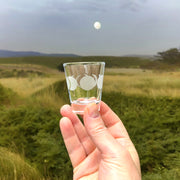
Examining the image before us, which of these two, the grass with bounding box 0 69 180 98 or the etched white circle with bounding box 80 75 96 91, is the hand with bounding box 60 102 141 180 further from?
the grass with bounding box 0 69 180 98

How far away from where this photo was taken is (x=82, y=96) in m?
1.19

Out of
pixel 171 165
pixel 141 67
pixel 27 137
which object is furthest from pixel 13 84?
pixel 171 165

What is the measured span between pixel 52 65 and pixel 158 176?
301 centimetres

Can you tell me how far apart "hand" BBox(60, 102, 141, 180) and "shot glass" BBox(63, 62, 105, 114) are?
11 cm

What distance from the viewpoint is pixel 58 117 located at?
3533 millimetres

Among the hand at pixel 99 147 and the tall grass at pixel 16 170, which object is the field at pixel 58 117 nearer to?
the tall grass at pixel 16 170

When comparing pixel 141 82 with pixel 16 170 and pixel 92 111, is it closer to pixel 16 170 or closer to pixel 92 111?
pixel 16 170

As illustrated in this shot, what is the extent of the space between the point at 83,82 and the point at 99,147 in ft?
1.16

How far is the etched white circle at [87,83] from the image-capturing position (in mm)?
1161

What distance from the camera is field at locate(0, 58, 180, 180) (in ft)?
8.32

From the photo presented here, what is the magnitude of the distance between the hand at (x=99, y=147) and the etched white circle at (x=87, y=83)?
130mm

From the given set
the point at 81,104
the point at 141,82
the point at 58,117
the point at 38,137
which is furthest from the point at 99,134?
the point at 141,82

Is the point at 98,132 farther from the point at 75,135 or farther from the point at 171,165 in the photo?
the point at 171,165

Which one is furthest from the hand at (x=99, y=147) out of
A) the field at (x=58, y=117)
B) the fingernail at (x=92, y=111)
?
the field at (x=58, y=117)
